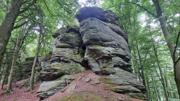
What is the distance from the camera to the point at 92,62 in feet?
43.6

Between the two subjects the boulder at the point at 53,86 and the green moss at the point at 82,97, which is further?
the boulder at the point at 53,86

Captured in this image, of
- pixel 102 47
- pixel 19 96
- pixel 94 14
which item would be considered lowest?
pixel 19 96

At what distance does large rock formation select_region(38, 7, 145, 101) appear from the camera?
10.8 m

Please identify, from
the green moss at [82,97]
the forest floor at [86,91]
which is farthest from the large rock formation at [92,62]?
the green moss at [82,97]

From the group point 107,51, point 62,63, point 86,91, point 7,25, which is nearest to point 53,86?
point 62,63

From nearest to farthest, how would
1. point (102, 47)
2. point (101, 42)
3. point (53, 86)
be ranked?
1. point (53, 86)
2. point (102, 47)
3. point (101, 42)

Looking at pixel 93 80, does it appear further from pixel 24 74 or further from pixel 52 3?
pixel 24 74

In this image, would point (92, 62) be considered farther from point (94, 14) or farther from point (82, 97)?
point (94, 14)

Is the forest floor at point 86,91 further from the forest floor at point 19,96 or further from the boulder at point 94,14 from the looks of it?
the boulder at point 94,14

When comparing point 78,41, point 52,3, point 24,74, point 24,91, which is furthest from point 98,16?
point 24,74

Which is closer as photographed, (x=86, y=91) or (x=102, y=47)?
(x=86, y=91)

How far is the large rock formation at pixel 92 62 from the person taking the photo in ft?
35.5

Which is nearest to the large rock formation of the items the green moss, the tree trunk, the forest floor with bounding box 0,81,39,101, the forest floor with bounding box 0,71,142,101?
the forest floor with bounding box 0,71,142,101

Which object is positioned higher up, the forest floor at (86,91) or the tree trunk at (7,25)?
the tree trunk at (7,25)
